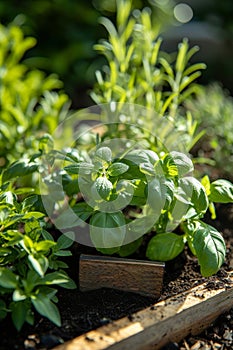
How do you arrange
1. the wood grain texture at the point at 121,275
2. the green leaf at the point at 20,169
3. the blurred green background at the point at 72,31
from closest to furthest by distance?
the wood grain texture at the point at 121,275 < the green leaf at the point at 20,169 < the blurred green background at the point at 72,31

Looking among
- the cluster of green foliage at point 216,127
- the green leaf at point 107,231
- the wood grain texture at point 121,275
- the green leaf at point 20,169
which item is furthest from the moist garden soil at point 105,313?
the cluster of green foliage at point 216,127

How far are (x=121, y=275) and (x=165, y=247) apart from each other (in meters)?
0.13

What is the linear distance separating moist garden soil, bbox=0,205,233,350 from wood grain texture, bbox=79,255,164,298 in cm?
2

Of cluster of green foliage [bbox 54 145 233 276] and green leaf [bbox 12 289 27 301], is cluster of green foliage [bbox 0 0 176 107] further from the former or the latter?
green leaf [bbox 12 289 27 301]

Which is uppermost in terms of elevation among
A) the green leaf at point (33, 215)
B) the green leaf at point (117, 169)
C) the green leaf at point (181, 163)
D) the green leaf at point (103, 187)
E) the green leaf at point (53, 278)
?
the green leaf at point (181, 163)

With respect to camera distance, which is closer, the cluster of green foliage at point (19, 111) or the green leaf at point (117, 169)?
the green leaf at point (117, 169)

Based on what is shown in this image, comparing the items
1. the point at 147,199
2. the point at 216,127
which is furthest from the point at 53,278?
the point at 216,127

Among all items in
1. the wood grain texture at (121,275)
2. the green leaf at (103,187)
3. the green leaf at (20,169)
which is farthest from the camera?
the green leaf at (20,169)

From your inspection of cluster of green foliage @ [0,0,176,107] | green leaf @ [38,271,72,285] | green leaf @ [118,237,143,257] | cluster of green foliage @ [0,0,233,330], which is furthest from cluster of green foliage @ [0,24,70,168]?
cluster of green foliage @ [0,0,176,107]

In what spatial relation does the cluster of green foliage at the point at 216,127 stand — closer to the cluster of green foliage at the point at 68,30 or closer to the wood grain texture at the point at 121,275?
the wood grain texture at the point at 121,275

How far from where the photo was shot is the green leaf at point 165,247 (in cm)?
133

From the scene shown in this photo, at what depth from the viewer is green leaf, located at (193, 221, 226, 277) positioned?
1.23m

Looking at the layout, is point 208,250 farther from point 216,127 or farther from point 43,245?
point 216,127

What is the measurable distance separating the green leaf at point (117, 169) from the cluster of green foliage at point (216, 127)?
58cm
